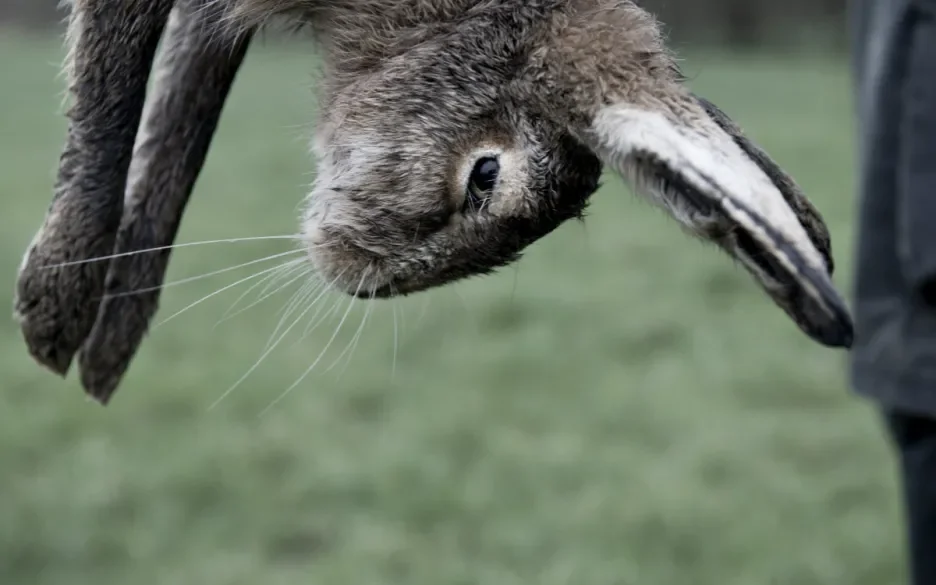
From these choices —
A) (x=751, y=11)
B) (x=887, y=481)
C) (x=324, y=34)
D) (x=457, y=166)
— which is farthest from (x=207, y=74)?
(x=751, y=11)

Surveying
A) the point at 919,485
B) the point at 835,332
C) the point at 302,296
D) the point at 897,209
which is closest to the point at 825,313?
the point at 835,332

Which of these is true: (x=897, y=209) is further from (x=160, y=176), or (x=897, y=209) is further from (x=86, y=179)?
(x=86, y=179)

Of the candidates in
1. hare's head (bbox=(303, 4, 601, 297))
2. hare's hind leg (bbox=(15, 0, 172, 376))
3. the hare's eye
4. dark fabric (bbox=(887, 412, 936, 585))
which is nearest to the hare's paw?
hare's hind leg (bbox=(15, 0, 172, 376))

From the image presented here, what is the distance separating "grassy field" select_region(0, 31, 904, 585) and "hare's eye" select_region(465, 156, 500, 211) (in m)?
1.93

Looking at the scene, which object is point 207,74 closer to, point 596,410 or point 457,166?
point 457,166

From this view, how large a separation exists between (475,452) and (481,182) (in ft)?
13.6

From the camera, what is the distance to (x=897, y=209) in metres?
3.43

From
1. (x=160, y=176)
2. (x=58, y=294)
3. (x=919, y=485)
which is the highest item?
(x=160, y=176)

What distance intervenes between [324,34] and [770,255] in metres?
0.88

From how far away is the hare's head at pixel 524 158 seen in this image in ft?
4.18

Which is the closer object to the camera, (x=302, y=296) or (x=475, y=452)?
(x=302, y=296)

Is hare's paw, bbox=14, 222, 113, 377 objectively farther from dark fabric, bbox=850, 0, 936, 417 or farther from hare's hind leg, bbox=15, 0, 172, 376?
dark fabric, bbox=850, 0, 936, 417

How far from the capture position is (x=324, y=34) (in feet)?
6.16

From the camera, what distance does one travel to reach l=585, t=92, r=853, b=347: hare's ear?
1.24 m
